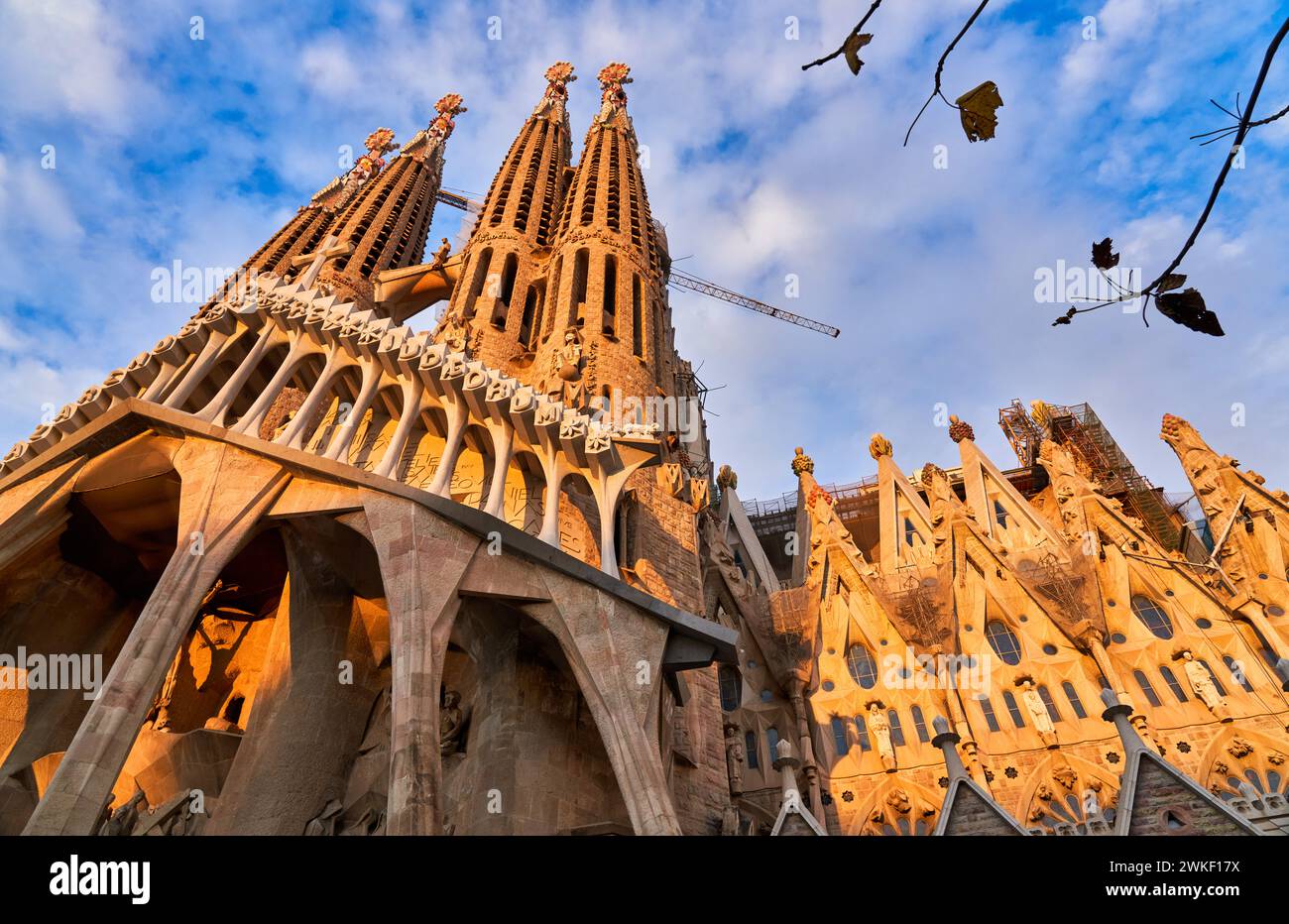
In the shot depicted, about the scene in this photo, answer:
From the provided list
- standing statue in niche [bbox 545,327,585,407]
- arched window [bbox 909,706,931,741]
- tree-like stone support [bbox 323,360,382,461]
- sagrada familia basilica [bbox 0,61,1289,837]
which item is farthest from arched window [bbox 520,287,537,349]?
arched window [bbox 909,706,931,741]

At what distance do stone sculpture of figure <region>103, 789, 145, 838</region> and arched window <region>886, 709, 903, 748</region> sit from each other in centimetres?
1256

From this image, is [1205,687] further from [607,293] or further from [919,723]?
[607,293]

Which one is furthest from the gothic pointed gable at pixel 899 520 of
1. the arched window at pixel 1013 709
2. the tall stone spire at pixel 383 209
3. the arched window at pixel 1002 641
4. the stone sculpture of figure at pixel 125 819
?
the tall stone spire at pixel 383 209

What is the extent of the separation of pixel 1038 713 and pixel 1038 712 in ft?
0.07

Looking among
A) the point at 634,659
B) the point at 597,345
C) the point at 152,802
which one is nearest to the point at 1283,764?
the point at 634,659

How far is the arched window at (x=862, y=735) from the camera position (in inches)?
632

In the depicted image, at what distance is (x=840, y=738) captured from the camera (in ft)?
53.9

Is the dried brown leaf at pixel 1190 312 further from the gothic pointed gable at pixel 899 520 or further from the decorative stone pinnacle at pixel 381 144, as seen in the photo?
the decorative stone pinnacle at pixel 381 144

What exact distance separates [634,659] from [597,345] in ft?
36.3

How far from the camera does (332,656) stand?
1232 cm

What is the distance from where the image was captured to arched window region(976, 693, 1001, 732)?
15911mm

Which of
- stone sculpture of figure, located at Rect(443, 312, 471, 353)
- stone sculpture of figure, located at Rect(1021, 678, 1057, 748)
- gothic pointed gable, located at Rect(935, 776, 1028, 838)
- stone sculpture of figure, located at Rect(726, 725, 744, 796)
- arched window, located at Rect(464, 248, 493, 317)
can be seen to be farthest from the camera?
arched window, located at Rect(464, 248, 493, 317)

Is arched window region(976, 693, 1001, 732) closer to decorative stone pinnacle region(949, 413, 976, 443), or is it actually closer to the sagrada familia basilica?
the sagrada familia basilica
